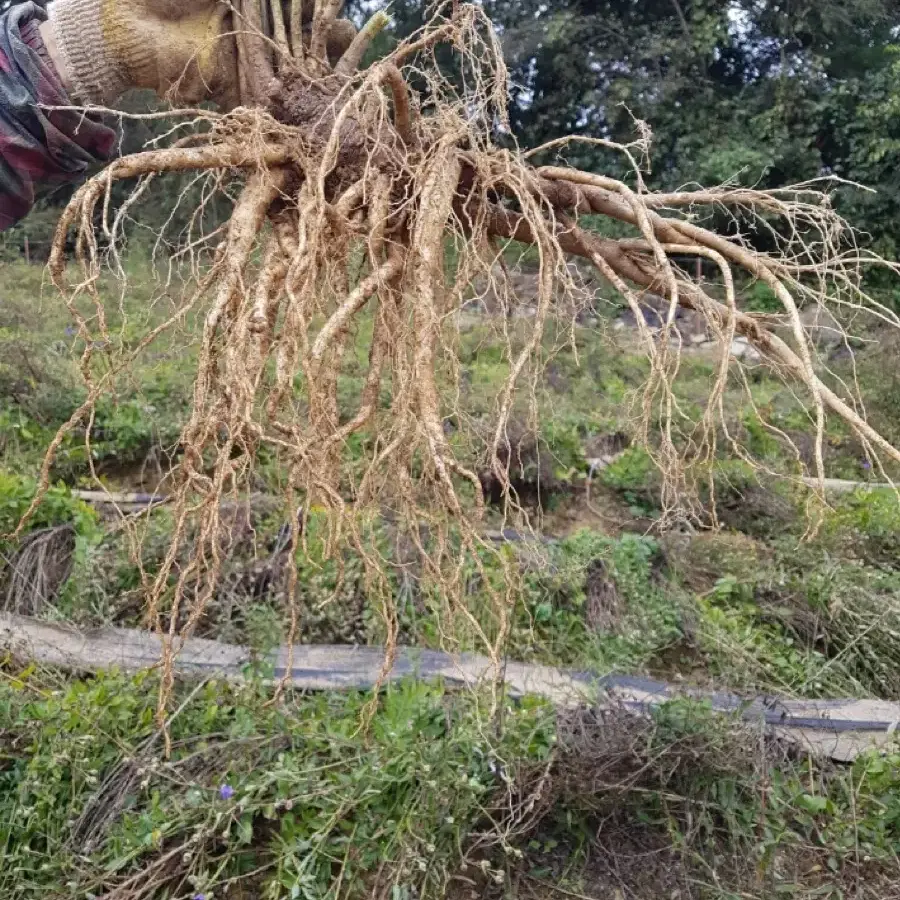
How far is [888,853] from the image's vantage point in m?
1.83

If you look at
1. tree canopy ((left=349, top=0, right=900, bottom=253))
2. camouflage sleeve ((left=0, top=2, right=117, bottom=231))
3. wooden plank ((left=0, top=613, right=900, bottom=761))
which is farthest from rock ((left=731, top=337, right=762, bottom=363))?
tree canopy ((left=349, top=0, right=900, bottom=253))

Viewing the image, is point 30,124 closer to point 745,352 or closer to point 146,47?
point 146,47

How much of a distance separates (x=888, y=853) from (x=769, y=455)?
96.9 inches

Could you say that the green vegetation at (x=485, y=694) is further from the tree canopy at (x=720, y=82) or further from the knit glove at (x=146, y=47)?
the tree canopy at (x=720, y=82)

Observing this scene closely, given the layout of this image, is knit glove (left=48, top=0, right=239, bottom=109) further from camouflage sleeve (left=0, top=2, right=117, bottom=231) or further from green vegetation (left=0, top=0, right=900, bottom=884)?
green vegetation (left=0, top=0, right=900, bottom=884)

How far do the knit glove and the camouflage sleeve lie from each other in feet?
0.18

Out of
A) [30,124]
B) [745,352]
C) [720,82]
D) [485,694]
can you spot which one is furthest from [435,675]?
[720,82]

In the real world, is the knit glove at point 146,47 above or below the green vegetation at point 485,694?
above

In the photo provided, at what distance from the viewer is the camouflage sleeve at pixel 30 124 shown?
4.92 feet

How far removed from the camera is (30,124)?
152cm

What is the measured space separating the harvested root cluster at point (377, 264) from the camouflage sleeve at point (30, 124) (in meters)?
0.18

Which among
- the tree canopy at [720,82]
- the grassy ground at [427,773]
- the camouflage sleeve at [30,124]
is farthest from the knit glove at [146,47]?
the tree canopy at [720,82]

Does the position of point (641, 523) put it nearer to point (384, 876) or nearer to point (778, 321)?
point (778, 321)

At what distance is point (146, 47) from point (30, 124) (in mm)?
280
